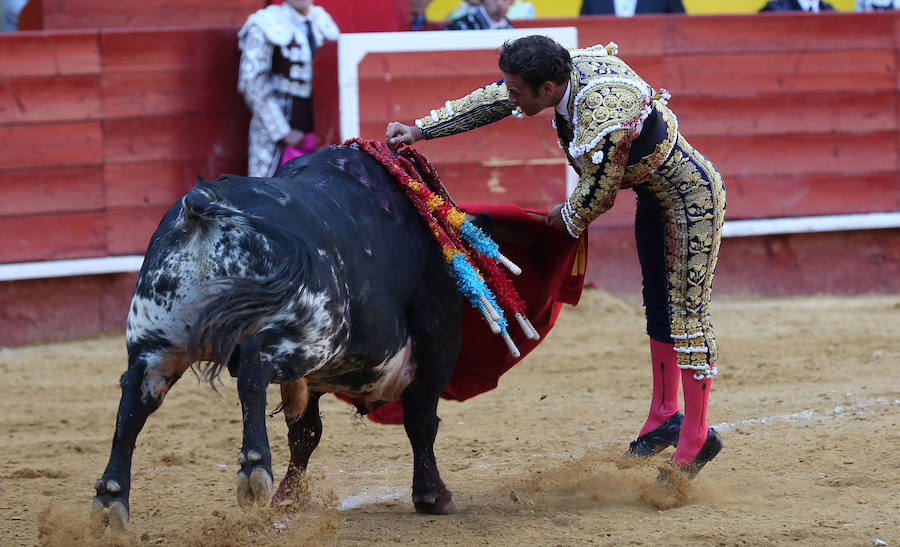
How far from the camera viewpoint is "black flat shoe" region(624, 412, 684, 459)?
11.4 feet

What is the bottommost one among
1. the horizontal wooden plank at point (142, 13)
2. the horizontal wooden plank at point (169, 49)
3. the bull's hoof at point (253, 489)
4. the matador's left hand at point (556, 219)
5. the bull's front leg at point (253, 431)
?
the bull's hoof at point (253, 489)

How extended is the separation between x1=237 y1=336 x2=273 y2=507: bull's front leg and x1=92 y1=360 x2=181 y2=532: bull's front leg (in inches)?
8.6

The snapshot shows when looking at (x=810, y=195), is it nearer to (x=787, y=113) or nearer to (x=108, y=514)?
(x=787, y=113)

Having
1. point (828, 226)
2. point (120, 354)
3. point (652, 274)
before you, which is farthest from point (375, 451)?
point (828, 226)

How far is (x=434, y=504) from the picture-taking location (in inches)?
126

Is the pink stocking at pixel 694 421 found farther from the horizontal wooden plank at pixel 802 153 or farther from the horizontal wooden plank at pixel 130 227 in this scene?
the horizontal wooden plank at pixel 802 153

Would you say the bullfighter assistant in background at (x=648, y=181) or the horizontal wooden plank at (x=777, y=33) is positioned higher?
the horizontal wooden plank at (x=777, y=33)

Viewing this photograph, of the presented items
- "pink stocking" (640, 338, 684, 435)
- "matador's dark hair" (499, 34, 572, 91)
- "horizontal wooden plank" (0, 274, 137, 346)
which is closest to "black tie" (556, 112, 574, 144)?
"matador's dark hair" (499, 34, 572, 91)

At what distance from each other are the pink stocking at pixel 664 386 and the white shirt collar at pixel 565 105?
0.78 metres

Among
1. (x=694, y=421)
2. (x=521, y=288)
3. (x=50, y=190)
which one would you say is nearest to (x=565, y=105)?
(x=521, y=288)

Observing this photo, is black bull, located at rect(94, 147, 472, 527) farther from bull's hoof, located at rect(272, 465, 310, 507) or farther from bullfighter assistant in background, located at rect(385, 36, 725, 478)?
bullfighter assistant in background, located at rect(385, 36, 725, 478)

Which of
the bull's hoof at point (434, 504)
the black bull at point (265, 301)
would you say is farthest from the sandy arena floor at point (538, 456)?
the black bull at point (265, 301)

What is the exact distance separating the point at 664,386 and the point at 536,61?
3.57 ft

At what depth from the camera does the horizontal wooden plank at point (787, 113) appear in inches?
269
